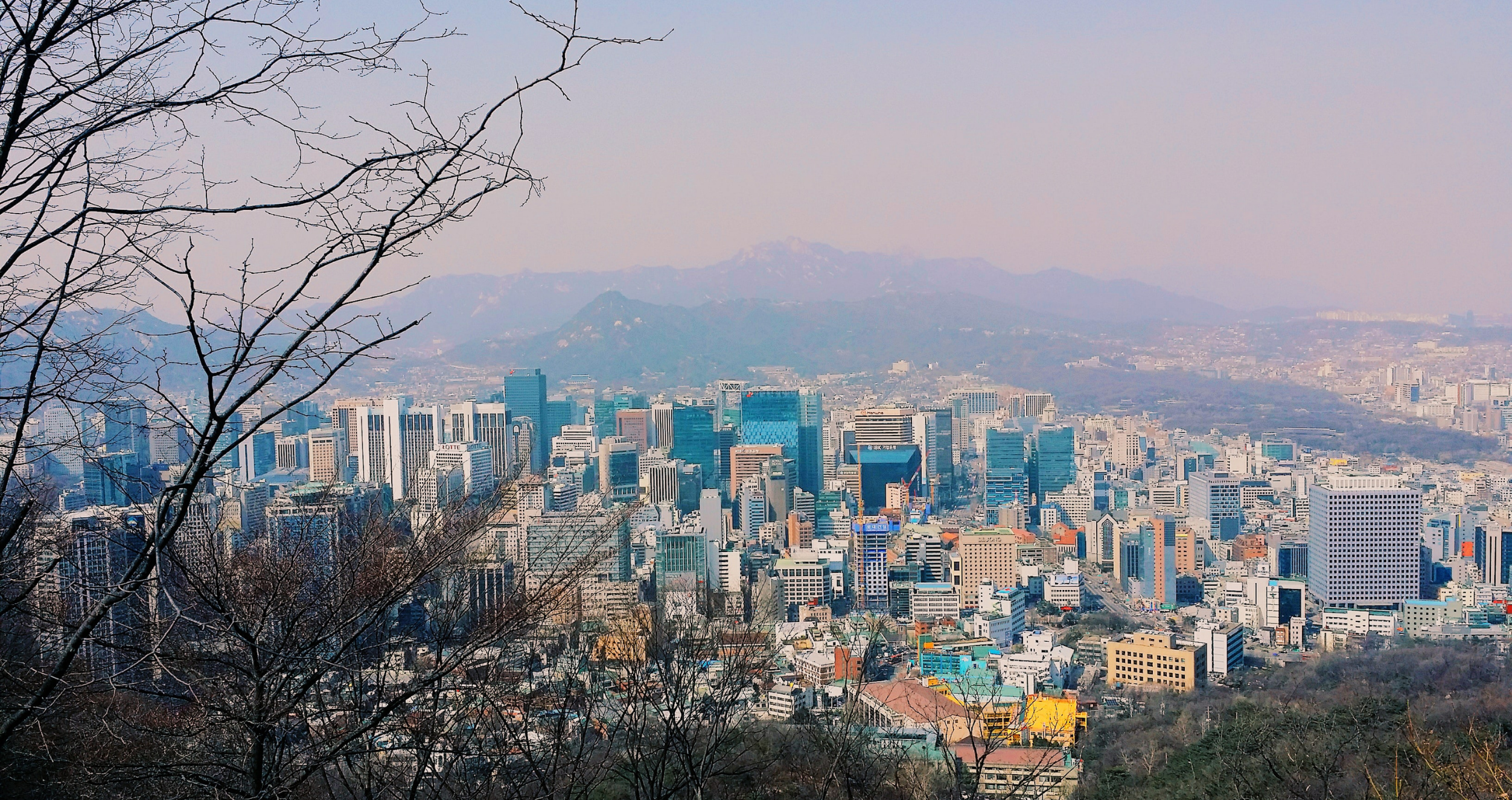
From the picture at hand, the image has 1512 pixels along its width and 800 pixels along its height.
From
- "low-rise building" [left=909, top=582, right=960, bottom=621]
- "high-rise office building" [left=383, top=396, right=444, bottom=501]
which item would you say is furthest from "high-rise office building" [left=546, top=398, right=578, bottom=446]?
"low-rise building" [left=909, top=582, right=960, bottom=621]

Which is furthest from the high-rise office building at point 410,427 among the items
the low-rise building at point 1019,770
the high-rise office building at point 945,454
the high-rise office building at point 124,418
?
the high-rise office building at point 124,418

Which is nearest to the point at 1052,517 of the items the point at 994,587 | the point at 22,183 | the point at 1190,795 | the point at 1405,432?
the point at 994,587

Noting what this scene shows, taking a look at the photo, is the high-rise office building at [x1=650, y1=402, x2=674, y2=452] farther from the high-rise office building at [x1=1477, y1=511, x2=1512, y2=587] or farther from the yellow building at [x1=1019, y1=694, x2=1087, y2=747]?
the yellow building at [x1=1019, y1=694, x2=1087, y2=747]

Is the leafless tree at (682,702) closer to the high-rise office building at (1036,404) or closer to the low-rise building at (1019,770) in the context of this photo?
the low-rise building at (1019,770)

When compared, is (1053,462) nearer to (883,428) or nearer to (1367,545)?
(883,428)

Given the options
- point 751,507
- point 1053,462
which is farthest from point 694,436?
point 1053,462

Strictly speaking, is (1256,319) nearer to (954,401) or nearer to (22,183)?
(954,401)
